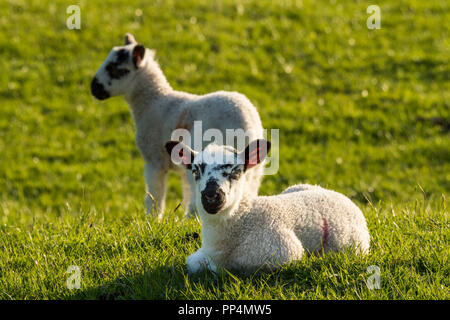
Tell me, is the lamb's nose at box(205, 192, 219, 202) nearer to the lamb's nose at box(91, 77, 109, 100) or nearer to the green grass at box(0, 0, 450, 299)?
the green grass at box(0, 0, 450, 299)

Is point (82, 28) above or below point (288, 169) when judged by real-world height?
above

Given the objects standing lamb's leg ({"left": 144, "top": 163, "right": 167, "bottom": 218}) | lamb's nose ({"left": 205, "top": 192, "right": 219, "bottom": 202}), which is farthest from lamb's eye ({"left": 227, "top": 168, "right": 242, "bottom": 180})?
standing lamb's leg ({"left": 144, "top": 163, "right": 167, "bottom": 218})

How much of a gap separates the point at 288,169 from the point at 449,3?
9219mm

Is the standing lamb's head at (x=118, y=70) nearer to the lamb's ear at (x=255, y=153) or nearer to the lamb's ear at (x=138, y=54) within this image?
the lamb's ear at (x=138, y=54)

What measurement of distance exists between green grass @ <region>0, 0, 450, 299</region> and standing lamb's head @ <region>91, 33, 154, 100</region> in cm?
136

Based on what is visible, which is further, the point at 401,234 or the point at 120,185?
the point at 120,185

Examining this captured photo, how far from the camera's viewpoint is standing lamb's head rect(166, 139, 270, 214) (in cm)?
407

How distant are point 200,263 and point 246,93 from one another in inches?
393

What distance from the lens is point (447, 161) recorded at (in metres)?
12.4

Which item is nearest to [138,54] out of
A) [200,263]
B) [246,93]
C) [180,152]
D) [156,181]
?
[156,181]

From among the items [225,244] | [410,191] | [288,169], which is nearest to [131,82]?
[225,244]

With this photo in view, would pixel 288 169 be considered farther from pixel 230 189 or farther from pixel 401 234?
pixel 230 189

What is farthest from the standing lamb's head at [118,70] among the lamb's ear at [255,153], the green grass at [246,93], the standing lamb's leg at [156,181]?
the lamb's ear at [255,153]

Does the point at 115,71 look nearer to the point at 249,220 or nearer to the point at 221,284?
the point at 249,220
